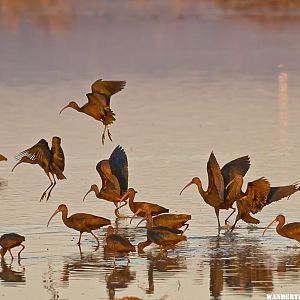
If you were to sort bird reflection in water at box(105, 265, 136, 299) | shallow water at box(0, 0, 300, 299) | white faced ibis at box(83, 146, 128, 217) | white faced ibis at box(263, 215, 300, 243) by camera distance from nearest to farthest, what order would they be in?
bird reflection in water at box(105, 265, 136, 299), shallow water at box(0, 0, 300, 299), white faced ibis at box(263, 215, 300, 243), white faced ibis at box(83, 146, 128, 217)

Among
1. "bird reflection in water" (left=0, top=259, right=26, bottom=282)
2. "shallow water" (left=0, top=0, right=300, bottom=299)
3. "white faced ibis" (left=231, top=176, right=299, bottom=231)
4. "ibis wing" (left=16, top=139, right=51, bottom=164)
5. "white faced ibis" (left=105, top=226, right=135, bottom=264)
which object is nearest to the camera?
"bird reflection in water" (left=0, top=259, right=26, bottom=282)

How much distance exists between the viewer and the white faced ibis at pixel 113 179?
56.5 feet

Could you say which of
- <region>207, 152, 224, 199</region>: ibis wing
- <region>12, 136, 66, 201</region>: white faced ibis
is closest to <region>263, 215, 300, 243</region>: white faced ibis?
<region>207, 152, 224, 199</region>: ibis wing

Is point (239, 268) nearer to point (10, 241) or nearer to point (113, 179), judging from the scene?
point (10, 241)

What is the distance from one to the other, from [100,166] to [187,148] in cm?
475

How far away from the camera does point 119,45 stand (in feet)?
132

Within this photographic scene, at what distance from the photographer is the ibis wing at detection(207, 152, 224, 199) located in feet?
54.1

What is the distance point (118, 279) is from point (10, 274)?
1134 mm

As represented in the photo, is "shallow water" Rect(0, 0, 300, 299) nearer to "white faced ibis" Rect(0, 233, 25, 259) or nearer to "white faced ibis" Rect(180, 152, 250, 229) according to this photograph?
"white faced ibis" Rect(0, 233, 25, 259)

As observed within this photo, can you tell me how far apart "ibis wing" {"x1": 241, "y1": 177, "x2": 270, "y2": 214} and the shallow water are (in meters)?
0.32

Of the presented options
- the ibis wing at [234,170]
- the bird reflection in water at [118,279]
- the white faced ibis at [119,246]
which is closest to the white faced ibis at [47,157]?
the ibis wing at [234,170]

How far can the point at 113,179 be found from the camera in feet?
57.1

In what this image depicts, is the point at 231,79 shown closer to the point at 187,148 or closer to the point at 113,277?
the point at 187,148

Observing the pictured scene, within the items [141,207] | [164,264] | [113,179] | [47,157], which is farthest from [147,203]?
[164,264]
